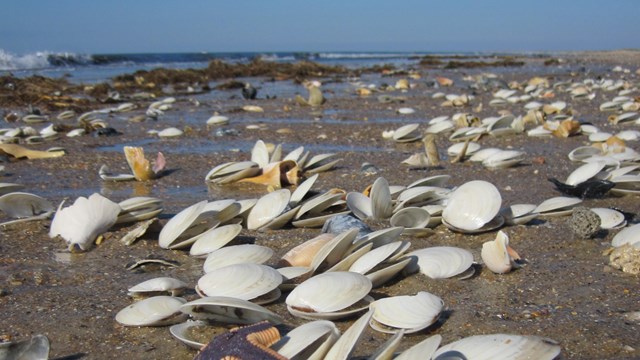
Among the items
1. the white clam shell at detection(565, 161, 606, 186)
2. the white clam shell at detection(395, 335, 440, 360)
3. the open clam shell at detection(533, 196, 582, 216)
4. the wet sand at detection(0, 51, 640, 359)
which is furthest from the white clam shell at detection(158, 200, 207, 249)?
the white clam shell at detection(565, 161, 606, 186)

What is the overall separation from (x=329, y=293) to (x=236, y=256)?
1.84ft

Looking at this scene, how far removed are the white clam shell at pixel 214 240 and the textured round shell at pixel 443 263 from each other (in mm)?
874

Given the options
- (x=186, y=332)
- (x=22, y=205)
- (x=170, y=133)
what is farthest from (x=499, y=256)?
(x=170, y=133)

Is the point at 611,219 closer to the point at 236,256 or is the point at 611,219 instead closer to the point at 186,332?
the point at 236,256

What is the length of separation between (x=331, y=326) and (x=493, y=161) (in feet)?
11.6

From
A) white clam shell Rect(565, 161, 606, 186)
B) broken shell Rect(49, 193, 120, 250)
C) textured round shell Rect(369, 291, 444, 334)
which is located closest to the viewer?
textured round shell Rect(369, 291, 444, 334)

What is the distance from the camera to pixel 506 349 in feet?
5.49

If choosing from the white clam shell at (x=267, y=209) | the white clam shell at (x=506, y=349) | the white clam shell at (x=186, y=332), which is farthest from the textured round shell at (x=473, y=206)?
the white clam shell at (x=186, y=332)

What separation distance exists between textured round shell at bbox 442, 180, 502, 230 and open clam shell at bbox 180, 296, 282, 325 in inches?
53.5

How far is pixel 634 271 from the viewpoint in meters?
2.55

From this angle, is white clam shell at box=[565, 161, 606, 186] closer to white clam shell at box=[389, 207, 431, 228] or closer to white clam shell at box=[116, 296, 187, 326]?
white clam shell at box=[389, 207, 431, 228]

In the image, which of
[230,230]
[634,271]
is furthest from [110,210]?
[634,271]

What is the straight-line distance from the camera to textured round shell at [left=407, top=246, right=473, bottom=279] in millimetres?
2521

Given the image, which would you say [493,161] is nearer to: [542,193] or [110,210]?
[542,193]
